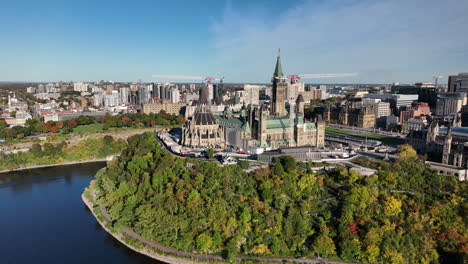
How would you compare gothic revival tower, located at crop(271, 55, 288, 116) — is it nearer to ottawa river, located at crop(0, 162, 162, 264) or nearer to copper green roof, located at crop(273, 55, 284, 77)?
copper green roof, located at crop(273, 55, 284, 77)

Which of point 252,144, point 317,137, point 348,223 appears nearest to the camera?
point 348,223

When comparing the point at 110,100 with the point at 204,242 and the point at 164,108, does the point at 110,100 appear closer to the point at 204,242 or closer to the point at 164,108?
the point at 164,108

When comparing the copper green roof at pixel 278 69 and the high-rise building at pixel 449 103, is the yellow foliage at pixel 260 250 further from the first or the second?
the high-rise building at pixel 449 103

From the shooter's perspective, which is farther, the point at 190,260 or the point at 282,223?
the point at 282,223

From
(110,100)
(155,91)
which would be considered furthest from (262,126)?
(155,91)

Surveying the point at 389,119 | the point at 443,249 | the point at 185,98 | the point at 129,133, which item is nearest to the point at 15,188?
the point at 129,133

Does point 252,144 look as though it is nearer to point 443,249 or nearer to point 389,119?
point 443,249

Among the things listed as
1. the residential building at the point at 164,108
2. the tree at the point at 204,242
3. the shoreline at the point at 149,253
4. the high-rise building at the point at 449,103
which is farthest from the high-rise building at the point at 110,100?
the tree at the point at 204,242
